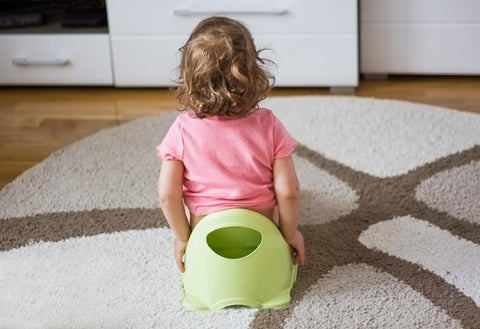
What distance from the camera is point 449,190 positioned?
2252mm

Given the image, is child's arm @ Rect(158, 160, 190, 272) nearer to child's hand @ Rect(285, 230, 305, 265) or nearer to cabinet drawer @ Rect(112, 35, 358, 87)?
child's hand @ Rect(285, 230, 305, 265)

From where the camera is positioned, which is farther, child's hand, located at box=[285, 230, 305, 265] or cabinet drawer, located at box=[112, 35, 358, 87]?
cabinet drawer, located at box=[112, 35, 358, 87]

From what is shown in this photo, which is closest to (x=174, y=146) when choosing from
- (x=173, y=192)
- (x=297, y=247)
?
(x=173, y=192)

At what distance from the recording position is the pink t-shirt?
5.93ft

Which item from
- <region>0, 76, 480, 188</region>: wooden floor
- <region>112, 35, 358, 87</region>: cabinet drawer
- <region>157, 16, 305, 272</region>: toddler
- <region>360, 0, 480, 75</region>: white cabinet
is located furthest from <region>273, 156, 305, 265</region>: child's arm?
<region>360, 0, 480, 75</region>: white cabinet

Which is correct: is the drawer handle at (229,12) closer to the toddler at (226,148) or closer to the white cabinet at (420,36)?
the white cabinet at (420,36)

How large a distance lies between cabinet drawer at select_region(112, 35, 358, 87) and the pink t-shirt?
3.60ft

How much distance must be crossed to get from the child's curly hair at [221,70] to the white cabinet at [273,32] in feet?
3.85

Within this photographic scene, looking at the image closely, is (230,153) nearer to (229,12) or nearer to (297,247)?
(297,247)

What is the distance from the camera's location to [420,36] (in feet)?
9.82

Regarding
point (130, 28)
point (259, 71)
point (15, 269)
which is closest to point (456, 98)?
point (130, 28)

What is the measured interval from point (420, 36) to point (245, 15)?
0.61 metres

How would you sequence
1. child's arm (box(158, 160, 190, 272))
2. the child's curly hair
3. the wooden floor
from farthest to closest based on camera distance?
the wooden floor → child's arm (box(158, 160, 190, 272)) → the child's curly hair

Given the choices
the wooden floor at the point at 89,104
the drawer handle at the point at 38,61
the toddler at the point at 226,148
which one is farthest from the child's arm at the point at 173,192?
the drawer handle at the point at 38,61
